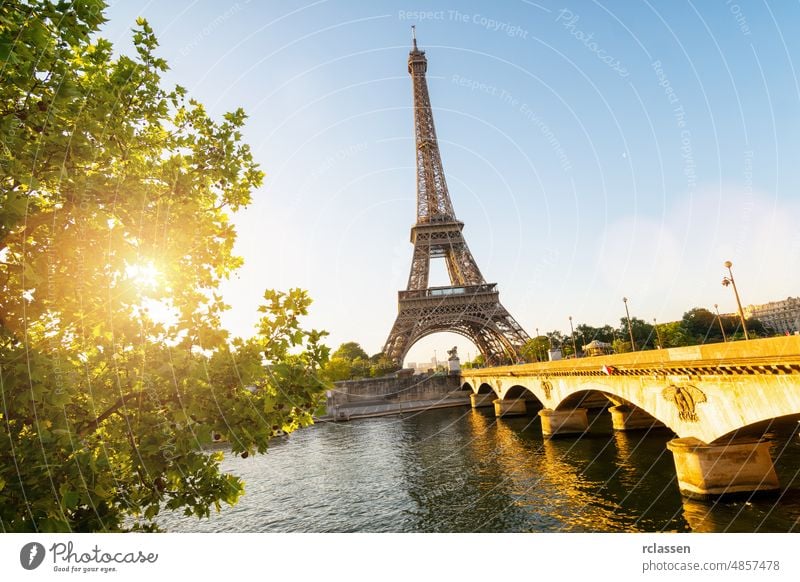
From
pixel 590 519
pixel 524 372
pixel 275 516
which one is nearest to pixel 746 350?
pixel 590 519

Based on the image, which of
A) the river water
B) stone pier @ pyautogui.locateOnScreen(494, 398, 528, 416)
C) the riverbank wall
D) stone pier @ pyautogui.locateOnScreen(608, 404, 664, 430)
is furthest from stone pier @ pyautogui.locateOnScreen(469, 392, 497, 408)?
stone pier @ pyautogui.locateOnScreen(608, 404, 664, 430)

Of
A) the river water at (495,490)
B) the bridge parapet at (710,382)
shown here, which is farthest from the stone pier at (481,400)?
the bridge parapet at (710,382)

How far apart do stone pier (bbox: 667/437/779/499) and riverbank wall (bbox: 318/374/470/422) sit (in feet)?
150

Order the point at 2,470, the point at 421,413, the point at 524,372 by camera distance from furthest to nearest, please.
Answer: the point at 421,413 < the point at 524,372 < the point at 2,470

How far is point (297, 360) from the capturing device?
15.7ft

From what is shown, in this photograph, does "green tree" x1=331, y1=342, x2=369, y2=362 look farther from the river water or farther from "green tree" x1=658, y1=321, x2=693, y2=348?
the river water

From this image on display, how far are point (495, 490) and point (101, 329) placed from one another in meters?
18.0

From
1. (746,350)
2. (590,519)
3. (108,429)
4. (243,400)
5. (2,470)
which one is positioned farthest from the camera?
(590,519)

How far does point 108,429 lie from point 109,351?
1.12 meters
